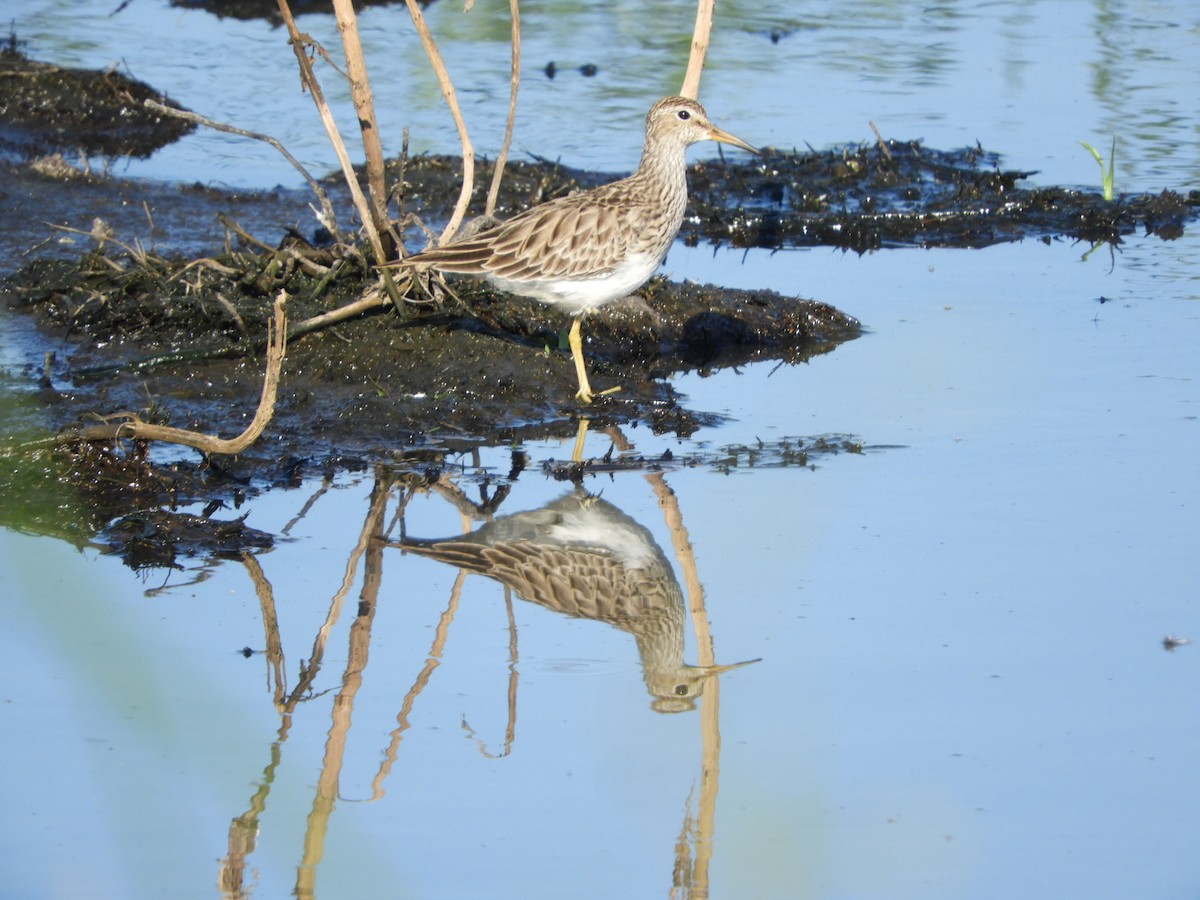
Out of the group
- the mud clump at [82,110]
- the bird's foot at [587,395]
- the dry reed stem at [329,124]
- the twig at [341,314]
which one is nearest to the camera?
the dry reed stem at [329,124]

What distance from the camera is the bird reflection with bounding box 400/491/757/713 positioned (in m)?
4.84

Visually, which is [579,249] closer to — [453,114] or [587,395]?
[587,395]

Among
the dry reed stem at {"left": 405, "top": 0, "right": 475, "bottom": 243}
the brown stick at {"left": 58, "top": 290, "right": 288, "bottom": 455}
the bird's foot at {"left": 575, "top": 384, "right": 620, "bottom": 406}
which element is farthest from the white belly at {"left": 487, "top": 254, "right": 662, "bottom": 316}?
the brown stick at {"left": 58, "top": 290, "right": 288, "bottom": 455}

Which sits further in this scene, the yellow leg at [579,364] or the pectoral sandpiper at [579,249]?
the yellow leg at [579,364]

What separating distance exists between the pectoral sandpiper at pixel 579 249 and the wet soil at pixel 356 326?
0.43m

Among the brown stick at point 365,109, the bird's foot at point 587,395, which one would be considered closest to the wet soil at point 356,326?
the bird's foot at point 587,395

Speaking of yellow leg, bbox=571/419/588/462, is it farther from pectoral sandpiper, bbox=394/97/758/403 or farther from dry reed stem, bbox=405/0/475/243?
dry reed stem, bbox=405/0/475/243

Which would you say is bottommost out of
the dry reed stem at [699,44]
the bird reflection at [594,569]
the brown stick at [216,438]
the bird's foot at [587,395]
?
the bird's foot at [587,395]

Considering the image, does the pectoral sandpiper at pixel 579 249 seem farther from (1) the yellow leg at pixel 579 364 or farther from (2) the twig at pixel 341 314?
(2) the twig at pixel 341 314

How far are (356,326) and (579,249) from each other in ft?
3.77

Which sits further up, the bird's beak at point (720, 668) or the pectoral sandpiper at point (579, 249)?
the pectoral sandpiper at point (579, 249)

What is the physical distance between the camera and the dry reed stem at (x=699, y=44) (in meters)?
7.12

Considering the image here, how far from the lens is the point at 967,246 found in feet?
32.0

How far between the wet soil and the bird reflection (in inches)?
21.3
